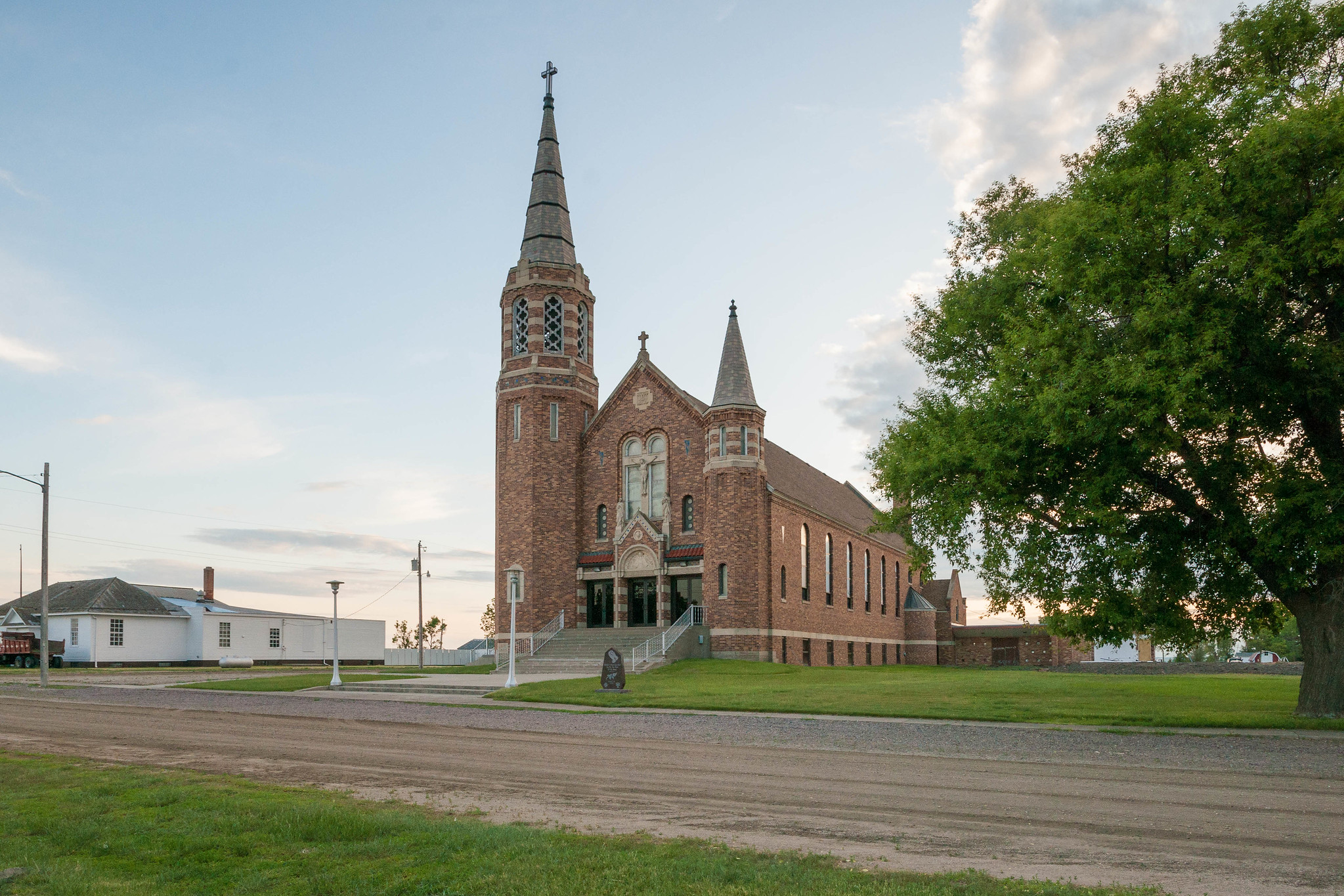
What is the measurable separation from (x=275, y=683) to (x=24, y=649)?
3021 cm

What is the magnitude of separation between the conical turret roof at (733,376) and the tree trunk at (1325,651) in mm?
24427

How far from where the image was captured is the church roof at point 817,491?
45969mm

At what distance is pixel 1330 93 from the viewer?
1773 centimetres

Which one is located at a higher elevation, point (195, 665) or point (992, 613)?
point (992, 613)

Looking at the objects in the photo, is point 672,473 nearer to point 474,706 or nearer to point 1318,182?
point 474,706

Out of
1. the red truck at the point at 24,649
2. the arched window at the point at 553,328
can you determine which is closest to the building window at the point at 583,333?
the arched window at the point at 553,328

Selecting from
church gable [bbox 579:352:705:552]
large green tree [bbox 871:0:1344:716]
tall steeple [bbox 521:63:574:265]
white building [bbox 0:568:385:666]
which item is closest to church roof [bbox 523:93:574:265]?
tall steeple [bbox 521:63:574:265]

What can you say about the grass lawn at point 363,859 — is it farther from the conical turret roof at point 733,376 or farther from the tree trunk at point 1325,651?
the conical turret roof at point 733,376

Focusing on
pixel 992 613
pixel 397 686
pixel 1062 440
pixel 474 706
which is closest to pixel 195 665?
pixel 397 686

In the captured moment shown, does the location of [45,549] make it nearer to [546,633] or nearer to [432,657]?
[546,633]

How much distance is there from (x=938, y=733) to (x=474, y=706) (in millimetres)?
12002

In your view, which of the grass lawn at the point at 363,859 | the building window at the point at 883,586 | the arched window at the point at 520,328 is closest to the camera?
the grass lawn at the point at 363,859

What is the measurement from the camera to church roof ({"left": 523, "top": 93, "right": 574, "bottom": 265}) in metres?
45.7

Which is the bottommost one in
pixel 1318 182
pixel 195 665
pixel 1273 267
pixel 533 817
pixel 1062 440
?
pixel 195 665
